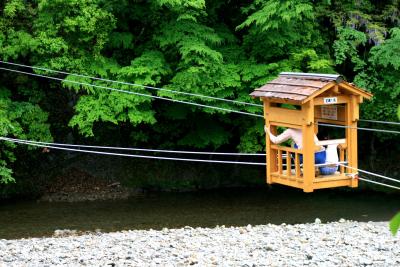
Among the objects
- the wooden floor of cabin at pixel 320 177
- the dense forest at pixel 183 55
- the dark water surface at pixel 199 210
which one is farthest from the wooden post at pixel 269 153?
the dense forest at pixel 183 55

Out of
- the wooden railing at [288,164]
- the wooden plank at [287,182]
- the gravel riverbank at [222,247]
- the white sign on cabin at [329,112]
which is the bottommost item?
the gravel riverbank at [222,247]

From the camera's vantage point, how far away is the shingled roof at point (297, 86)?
7.73 metres

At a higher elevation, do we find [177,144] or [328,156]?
[328,156]

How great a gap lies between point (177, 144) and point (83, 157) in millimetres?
2754

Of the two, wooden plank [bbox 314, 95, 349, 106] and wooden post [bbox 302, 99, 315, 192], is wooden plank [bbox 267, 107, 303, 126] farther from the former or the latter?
wooden plank [bbox 314, 95, 349, 106]

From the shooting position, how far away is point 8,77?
53.2 feet

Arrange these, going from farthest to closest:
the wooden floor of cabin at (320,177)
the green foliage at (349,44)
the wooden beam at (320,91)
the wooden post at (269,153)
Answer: the green foliage at (349,44), the wooden post at (269,153), the wooden floor of cabin at (320,177), the wooden beam at (320,91)

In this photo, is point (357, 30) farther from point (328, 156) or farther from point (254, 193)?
point (328, 156)

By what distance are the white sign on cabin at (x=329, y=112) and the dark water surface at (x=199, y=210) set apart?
6014 millimetres

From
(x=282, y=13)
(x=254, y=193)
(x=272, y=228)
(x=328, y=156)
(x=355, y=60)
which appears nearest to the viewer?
(x=328, y=156)

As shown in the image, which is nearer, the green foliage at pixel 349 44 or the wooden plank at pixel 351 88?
the wooden plank at pixel 351 88

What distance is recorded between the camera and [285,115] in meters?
8.19

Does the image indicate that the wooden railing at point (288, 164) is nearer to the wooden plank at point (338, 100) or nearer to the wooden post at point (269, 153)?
the wooden post at point (269, 153)

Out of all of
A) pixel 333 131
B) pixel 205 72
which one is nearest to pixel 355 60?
pixel 333 131
